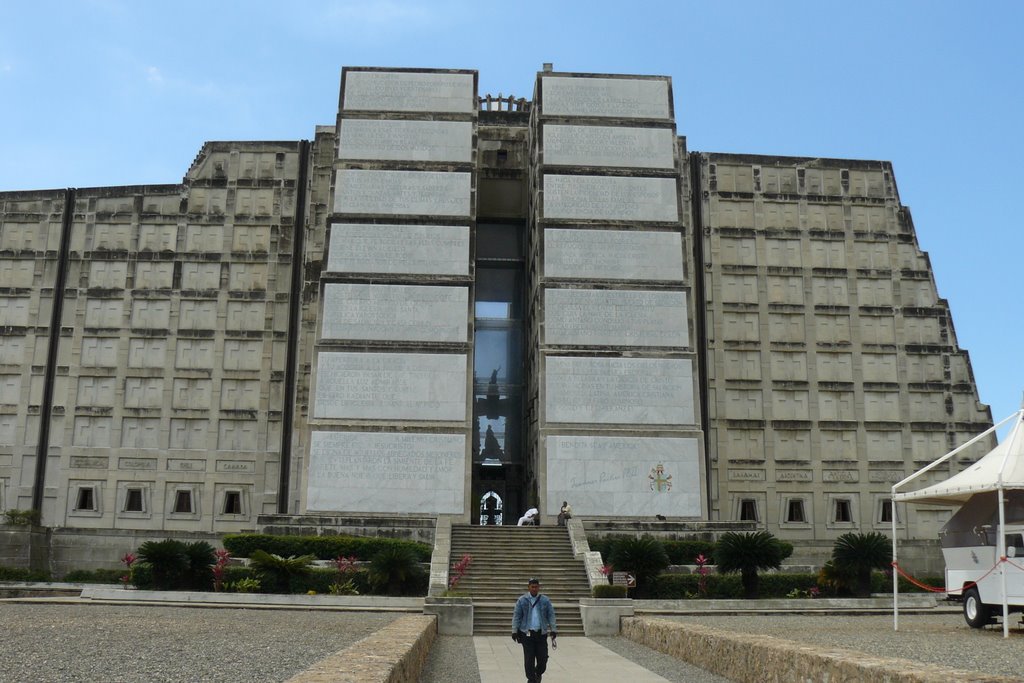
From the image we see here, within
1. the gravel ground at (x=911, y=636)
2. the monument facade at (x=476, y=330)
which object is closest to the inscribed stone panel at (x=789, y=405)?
the monument facade at (x=476, y=330)

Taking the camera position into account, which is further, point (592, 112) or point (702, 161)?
point (702, 161)

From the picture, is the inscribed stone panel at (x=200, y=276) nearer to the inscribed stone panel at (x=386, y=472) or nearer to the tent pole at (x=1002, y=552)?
the inscribed stone panel at (x=386, y=472)

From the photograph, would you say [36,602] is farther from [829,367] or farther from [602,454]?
[829,367]

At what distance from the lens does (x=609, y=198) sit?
162 ft

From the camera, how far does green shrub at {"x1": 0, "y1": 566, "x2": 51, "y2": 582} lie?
140 feet

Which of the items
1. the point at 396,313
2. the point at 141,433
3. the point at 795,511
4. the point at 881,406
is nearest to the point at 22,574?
the point at 141,433

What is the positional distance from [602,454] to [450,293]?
1003 centimetres

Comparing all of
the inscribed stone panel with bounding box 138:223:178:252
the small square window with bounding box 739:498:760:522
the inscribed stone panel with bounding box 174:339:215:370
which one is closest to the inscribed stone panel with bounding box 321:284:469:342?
the inscribed stone panel with bounding box 174:339:215:370

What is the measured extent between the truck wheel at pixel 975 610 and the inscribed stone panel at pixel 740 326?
32.1m

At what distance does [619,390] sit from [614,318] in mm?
3437

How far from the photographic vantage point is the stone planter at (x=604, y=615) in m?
26.5

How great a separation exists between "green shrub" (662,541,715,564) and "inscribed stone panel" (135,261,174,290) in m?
30.2

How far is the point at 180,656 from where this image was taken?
14.3 m

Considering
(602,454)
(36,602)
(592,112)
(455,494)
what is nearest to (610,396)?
(602,454)
